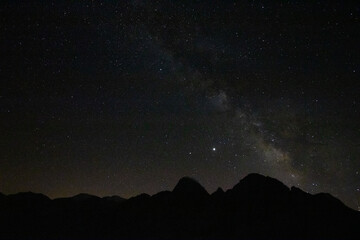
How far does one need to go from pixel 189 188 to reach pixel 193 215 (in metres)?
12.4

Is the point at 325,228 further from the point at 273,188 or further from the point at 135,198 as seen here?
the point at 135,198

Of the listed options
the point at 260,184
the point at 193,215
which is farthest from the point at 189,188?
the point at 260,184

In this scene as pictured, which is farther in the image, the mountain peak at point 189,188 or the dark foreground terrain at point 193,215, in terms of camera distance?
the mountain peak at point 189,188

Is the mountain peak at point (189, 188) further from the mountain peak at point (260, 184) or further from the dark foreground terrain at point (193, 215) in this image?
the mountain peak at point (260, 184)

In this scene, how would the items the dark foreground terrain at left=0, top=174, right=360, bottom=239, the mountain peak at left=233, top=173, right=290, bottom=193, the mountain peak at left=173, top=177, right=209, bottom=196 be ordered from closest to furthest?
the dark foreground terrain at left=0, top=174, right=360, bottom=239 → the mountain peak at left=233, top=173, right=290, bottom=193 → the mountain peak at left=173, top=177, right=209, bottom=196

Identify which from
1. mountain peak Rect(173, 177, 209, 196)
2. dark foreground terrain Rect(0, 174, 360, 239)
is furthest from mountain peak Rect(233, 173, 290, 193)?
mountain peak Rect(173, 177, 209, 196)

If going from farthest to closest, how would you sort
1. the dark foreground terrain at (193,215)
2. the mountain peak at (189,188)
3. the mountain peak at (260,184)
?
1. the mountain peak at (189,188)
2. the mountain peak at (260,184)
3. the dark foreground terrain at (193,215)

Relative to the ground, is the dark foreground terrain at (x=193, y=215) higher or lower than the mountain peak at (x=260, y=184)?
lower

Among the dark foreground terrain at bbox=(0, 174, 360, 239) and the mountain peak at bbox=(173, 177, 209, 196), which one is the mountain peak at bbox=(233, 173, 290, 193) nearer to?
the dark foreground terrain at bbox=(0, 174, 360, 239)

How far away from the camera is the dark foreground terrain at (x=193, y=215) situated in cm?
6631

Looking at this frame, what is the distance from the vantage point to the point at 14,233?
78.4m

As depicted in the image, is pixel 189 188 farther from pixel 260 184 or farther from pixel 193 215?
pixel 260 184

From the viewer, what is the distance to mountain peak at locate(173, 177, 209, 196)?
90.9m

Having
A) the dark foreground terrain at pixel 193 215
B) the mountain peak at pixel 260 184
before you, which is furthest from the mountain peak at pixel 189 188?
the mountain peak at pixel 260 184
